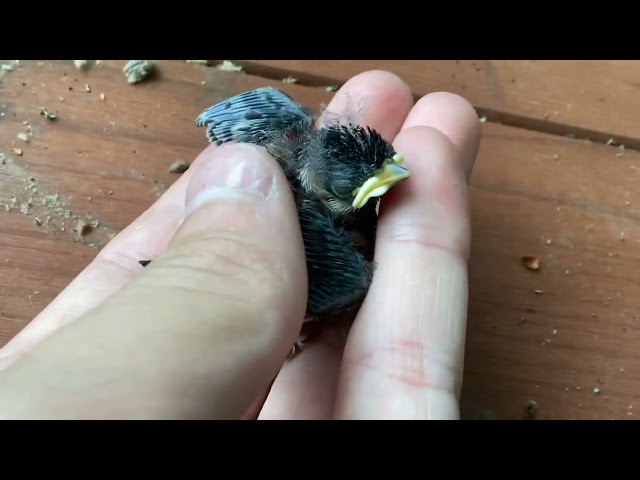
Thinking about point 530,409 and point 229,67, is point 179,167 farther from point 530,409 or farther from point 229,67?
point 530,409

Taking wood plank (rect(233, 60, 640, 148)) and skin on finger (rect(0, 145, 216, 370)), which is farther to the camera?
wood plank (rect(233, 60, 640, 148))

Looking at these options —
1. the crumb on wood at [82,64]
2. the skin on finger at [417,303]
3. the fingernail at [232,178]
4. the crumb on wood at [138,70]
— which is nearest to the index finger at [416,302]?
the skin on finger at [417,303]

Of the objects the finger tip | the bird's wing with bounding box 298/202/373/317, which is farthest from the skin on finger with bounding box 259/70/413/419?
the bird's wing with bounding box 298/202/373/317

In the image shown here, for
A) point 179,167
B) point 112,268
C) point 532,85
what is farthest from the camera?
point 532,85

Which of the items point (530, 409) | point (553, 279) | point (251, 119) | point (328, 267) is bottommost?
point (530, 409)

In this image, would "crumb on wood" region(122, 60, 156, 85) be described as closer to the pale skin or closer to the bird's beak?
the pale skin

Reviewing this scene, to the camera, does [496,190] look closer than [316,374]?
No

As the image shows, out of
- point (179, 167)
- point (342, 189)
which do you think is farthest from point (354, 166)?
point (179, 167)
